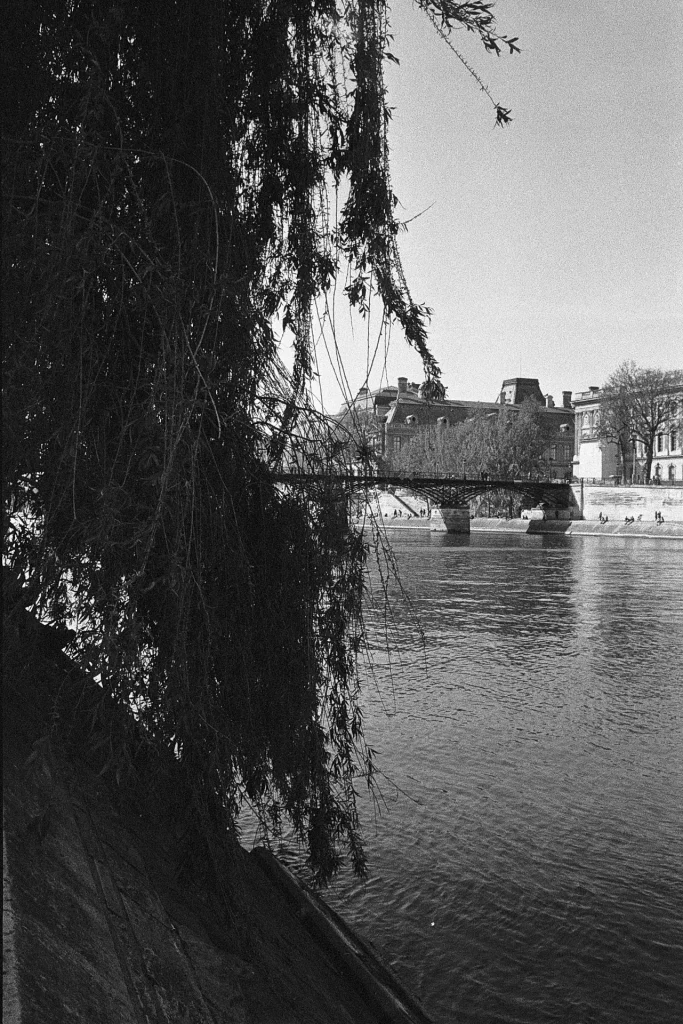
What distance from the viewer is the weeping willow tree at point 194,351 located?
274 cm

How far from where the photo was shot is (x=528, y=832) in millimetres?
6434

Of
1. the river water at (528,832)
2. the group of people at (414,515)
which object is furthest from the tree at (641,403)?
the river water at (528,832)

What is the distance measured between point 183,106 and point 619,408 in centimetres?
6575

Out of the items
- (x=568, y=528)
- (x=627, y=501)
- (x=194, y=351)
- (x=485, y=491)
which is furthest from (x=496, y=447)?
(x=194, y=351)

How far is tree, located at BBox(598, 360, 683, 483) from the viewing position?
6450cm

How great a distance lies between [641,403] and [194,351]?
2613 inches

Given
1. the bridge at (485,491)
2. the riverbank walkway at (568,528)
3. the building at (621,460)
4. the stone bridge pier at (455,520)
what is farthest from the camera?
the building at (621,460)

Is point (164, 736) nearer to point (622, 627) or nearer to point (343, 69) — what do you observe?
point (343, 69)

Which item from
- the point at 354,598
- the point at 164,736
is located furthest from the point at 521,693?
the point at 164,736

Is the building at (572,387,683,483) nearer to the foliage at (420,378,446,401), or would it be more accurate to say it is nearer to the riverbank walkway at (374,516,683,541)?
the riverbank walkway at (374,516,683,541)

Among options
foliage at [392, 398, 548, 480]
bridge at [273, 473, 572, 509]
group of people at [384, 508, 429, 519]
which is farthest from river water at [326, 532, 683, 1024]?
group of people at [384, 508, 429, 519]

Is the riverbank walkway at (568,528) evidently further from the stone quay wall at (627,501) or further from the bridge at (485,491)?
the stone quay wall at (627,501)

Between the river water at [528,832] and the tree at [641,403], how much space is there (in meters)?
54.0

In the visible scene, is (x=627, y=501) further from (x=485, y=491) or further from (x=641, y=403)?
(x=485, y=491)
